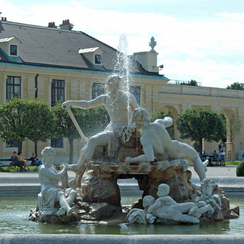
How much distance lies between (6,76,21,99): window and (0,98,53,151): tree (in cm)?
764

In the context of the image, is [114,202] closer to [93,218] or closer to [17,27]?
[93,218]

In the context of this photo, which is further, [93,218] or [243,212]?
[243,212]

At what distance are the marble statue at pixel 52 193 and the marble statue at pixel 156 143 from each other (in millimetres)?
1187

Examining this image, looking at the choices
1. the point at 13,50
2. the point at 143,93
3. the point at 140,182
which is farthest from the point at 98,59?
A: the point at 140,182

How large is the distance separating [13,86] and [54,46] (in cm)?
472

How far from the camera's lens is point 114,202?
34.0 ft

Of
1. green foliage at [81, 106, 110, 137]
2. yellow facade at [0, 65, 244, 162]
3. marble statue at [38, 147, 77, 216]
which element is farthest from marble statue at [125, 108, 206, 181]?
yellow facade at [0, 65, 244, 162]

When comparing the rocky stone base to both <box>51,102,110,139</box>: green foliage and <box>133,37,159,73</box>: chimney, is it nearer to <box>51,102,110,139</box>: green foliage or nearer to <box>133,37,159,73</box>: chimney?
<box>51,102,110,139</box>: green foliage

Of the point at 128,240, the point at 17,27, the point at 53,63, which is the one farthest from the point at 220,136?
the point at 128,240

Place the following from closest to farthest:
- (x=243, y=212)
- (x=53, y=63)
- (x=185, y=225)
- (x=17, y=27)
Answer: (x=185, y=225)
(x=243, y=212)
(x=53, y=63)
(x=17, y=27)

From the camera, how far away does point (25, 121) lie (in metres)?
31.2

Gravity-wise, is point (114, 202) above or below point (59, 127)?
below

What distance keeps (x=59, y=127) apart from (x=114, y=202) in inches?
938

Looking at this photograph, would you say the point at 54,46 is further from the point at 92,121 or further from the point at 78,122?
the point at 92,121
